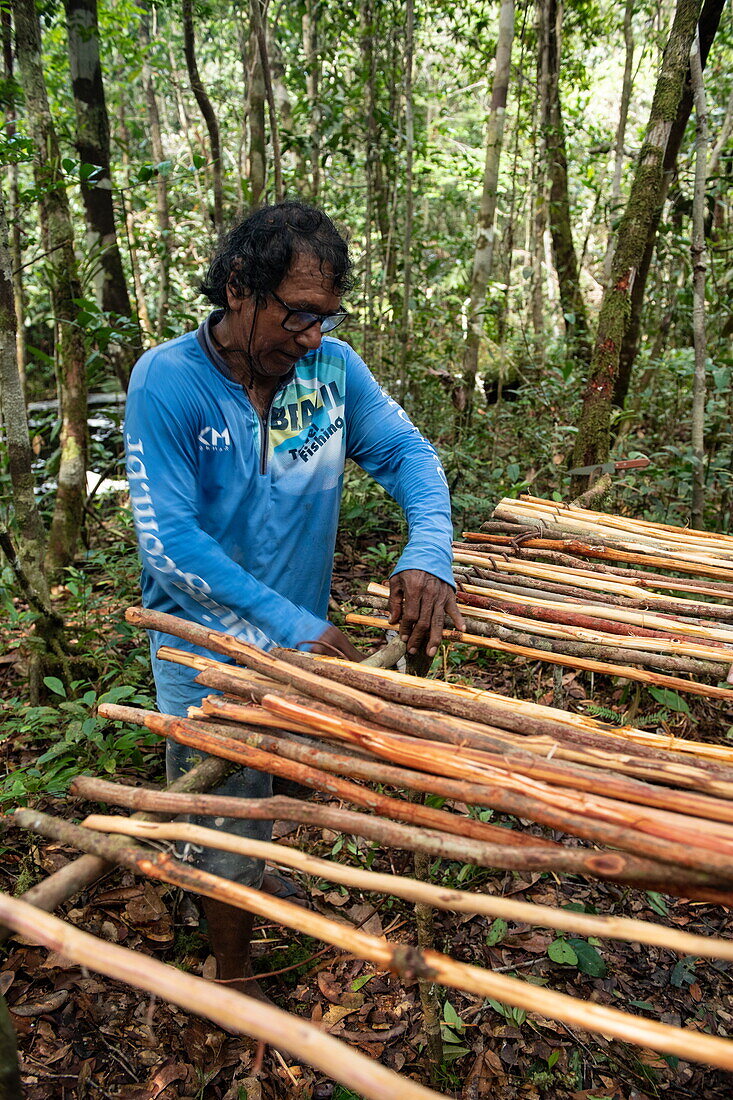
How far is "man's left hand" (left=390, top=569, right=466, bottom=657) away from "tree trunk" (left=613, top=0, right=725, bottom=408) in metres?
2.00

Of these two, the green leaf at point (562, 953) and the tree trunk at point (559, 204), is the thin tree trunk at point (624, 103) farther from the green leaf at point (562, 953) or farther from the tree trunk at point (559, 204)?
the green leaf at point (562, 953)

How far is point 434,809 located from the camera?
3.46 ft

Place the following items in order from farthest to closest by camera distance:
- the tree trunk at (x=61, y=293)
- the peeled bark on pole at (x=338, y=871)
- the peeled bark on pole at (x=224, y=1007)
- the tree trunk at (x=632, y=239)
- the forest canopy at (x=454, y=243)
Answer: the forest canopy at (x=454, y=243) → the tree trunk at (x=61, y=293) → the tree trunk at (x=632, y=239) → the peeled bark on pole at (x=338, y=871) → the peeled bark on pole at (x=224, y=1007)

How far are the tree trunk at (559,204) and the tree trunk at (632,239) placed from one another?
285 centimetres

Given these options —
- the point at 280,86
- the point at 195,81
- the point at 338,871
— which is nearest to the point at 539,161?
the point at 280,86

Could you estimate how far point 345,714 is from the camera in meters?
1.26

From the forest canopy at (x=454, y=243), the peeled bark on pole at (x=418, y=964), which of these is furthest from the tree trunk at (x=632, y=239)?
the peeled bark on pole at (x=418, y=964)

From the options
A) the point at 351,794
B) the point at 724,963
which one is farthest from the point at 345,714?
the point at 724,963

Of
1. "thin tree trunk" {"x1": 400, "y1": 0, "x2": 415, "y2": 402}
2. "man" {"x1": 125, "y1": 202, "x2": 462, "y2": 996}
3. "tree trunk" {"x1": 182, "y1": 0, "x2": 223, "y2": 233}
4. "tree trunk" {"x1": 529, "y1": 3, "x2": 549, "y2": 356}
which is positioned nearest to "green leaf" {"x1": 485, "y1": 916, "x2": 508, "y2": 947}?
"man" {"x1": 125, "y1": 202, "x2": 462, "y2": 996}

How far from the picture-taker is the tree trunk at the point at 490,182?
15.6 ft

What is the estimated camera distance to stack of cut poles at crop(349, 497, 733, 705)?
171 cm

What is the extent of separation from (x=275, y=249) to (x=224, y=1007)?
159 cm

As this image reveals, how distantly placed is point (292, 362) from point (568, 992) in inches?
75.9

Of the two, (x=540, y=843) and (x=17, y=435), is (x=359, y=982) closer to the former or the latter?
(x=540, y=843)
